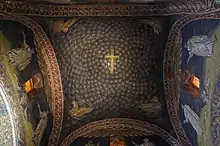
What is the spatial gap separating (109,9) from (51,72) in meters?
2.48

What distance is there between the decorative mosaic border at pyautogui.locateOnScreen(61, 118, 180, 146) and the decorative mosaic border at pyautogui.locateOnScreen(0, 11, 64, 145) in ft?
2.08

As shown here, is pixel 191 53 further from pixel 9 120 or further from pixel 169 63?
pixel 9 120

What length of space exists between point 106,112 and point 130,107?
73 centimetres

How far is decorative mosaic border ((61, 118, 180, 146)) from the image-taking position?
48.1 ft

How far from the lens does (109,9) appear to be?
41.4ft

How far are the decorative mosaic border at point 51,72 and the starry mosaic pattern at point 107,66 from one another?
191mm

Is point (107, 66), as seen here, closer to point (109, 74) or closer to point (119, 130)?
point (109, 74)

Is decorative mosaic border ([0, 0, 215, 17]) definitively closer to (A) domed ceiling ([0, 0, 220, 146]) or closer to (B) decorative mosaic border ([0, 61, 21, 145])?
(A) domed ceiling ([0, 0, 220, 146])

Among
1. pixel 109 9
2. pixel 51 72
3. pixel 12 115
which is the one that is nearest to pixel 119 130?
pixel 51 72

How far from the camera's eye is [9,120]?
40.0ft

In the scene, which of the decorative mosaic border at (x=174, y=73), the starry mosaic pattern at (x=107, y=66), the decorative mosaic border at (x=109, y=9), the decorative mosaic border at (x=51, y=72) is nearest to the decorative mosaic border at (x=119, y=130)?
the starry mosaic pattern at (x=107, y=66)

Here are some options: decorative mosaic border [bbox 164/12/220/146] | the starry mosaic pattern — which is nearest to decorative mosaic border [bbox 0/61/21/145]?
the starry mosaic pattern

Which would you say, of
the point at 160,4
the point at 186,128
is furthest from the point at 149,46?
the point at 186,128

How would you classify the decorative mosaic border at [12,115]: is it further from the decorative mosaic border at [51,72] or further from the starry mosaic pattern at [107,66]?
the starry mosaic pattern at [107,66]
